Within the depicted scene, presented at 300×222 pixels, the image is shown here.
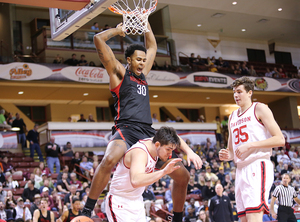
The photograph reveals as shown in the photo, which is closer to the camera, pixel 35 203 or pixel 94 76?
pixel 35 203

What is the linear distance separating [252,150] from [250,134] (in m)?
0.20

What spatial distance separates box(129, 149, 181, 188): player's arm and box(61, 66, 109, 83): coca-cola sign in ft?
52.9

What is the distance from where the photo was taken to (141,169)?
12.0 ft

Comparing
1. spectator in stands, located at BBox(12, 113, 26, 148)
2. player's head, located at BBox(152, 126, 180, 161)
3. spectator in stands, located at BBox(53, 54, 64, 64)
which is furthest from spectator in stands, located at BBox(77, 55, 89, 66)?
player's head, located at BBox(152, 126, 180, 161)

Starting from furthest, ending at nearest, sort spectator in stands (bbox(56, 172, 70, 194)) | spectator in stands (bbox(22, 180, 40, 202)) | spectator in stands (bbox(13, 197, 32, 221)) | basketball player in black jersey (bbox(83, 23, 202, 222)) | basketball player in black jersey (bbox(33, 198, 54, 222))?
spectator in stands (bbox(56, 172, 70, 194)) < spectator in stands (bbox(22, 180, 40, 202)) < spectator in stands (bbox(13, 197, 32, 221)) < basketball player in black jersey (bbox(33, 198, 54, 222)) < basketball player in black jersey (bbox(83, 23, 202, 222))

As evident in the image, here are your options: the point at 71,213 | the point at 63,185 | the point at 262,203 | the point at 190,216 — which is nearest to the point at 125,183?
the point at 262,203

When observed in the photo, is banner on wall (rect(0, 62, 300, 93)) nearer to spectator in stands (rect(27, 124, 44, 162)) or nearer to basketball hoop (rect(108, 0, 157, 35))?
spectator in stands (rect(27, 124, 44, 162))

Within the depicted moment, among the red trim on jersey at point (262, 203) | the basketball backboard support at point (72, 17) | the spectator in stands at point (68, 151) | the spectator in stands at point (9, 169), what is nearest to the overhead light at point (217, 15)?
the spectator in stands at point (68, 151)

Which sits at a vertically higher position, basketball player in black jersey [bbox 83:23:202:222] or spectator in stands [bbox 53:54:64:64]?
spectator in stands [bbox 53:54:64:64]

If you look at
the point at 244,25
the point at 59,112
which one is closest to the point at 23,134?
the point at 59,112

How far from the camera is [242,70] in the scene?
83.5 feet

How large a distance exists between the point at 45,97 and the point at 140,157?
19.8 metres

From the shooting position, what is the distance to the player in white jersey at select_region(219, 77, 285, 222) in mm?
4391

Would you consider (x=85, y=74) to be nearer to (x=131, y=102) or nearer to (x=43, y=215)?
(x=43, y=215)
